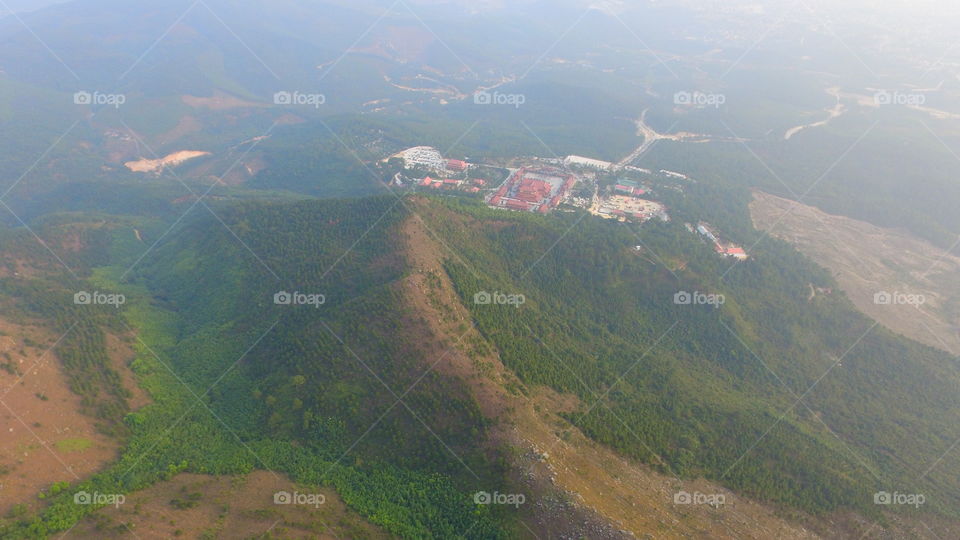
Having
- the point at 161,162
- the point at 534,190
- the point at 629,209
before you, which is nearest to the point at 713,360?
the point at 629,209

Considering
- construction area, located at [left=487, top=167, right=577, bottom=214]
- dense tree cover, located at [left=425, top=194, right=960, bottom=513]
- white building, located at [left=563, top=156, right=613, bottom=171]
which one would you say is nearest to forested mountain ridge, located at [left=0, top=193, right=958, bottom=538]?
dense tree cover, located at [left=425, top=194, right=960, bottom=513]

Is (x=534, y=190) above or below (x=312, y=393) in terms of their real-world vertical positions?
above

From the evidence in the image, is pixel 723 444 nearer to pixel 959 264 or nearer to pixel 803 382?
pixel 803 382

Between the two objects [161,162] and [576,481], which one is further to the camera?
[161,162]

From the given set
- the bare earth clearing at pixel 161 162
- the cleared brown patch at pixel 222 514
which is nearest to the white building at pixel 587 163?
the cleared brown patch at pixel 222 514

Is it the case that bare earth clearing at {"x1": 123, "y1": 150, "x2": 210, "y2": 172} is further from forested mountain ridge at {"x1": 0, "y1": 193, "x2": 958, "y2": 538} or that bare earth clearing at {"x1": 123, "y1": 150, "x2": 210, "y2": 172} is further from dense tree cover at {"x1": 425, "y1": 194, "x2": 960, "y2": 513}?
dense tree cover at {"x1": 425, "y1": 194, "x2": 960, "y2": 513}

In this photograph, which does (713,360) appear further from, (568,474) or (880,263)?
(880,263)

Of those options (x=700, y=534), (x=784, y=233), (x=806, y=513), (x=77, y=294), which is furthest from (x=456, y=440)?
(x=784, y=233)
